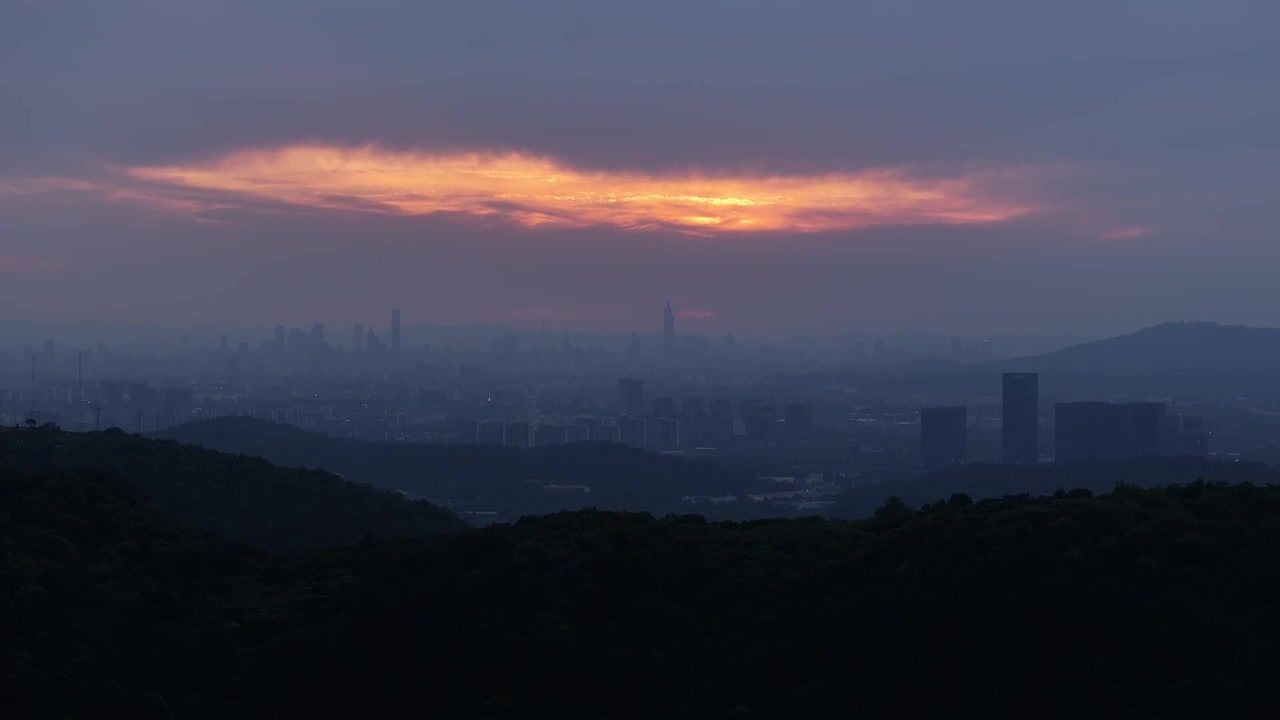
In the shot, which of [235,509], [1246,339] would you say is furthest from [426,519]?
[1246,339]

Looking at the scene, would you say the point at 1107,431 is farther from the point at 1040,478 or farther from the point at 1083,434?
the point at 1040,478

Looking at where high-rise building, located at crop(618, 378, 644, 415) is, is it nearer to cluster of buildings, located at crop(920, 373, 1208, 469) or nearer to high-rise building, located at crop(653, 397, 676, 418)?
high-rise building, located at crop(653, 397, 676, 418)

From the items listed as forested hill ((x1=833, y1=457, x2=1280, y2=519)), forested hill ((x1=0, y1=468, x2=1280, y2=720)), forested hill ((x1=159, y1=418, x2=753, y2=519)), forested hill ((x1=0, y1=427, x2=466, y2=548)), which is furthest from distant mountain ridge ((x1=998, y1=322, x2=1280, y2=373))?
forested hill ((x1=0, y1=468, x2=1280, y2=720))

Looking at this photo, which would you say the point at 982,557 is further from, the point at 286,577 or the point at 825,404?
the point at 825,404

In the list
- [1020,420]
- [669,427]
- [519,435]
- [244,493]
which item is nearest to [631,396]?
[669,427]

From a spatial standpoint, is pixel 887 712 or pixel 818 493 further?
pixel 818 493

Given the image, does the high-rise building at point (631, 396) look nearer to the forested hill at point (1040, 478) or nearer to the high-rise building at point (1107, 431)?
the high-rise building at point (1107, 431)

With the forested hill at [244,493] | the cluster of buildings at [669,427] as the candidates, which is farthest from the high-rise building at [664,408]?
the forested hill at [244,493]
